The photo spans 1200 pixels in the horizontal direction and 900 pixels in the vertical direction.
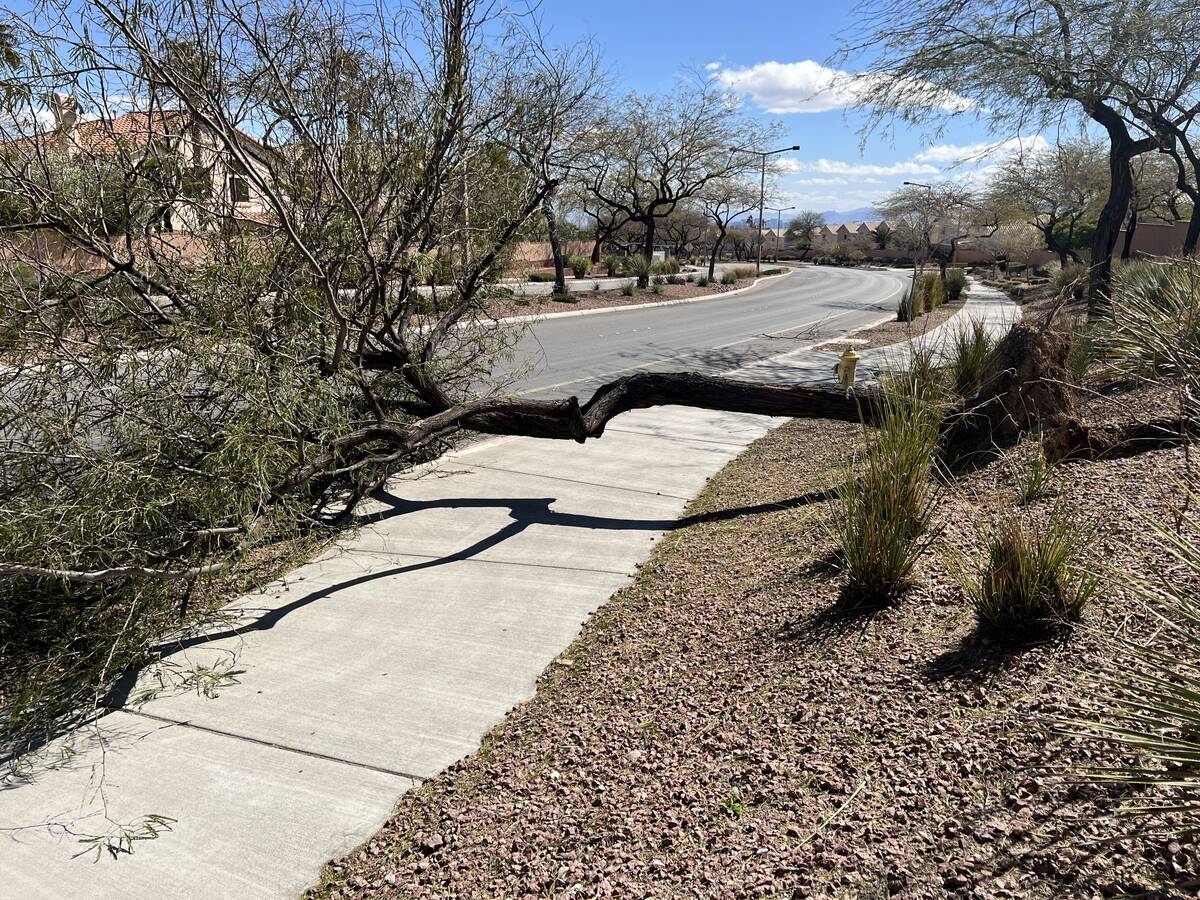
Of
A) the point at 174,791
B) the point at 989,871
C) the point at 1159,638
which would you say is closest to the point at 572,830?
the point at 989,871

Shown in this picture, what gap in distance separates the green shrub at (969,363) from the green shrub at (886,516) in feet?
10.3

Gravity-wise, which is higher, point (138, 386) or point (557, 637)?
point (138, 386)

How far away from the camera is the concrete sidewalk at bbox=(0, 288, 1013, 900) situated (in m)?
3.02

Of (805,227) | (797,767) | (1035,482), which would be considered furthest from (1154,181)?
(805,227)

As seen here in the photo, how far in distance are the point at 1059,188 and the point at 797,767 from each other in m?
51.3

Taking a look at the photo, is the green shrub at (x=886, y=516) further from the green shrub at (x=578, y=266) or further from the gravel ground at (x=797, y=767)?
the green shrub at (x=578, y=266)

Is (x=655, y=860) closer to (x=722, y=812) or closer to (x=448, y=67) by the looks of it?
(x=722, y=812)

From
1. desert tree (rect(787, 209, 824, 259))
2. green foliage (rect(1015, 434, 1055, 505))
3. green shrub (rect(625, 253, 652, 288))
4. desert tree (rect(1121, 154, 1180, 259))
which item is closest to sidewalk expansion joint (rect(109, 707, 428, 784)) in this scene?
green foliage (rect(1015, 434, 1055, 505))

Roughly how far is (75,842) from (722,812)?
2322mm

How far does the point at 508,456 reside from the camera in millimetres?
8648

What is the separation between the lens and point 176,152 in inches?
224

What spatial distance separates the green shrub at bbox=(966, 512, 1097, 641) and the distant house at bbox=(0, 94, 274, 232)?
4.58 metres

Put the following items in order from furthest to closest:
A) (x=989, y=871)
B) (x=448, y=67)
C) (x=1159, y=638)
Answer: (x=448, y=67)
(x=1159, y=638)
(x=989, y=871)

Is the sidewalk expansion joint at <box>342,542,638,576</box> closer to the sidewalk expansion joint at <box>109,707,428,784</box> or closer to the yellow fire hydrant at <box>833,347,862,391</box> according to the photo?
the sidewalk expansion joint at <box>109,707,428,784</box>
